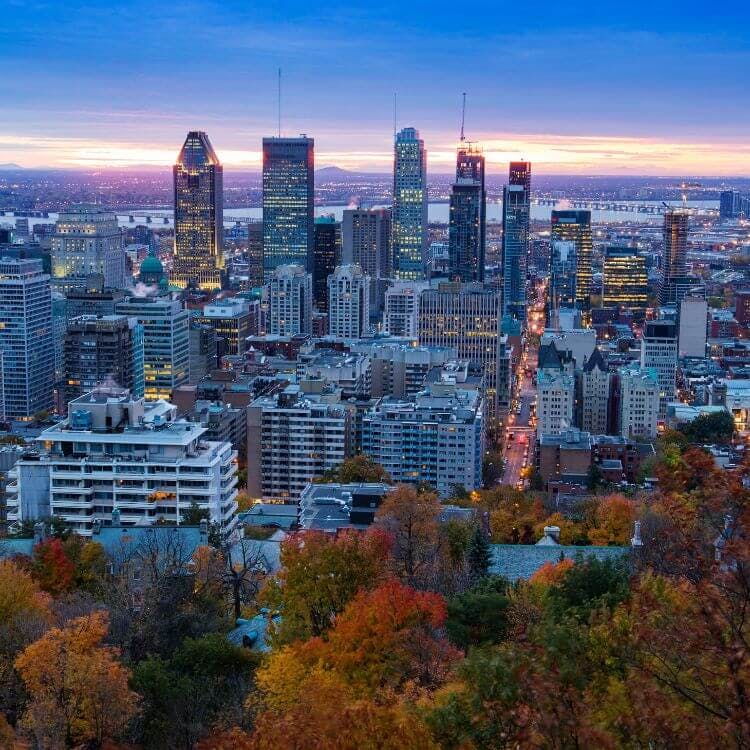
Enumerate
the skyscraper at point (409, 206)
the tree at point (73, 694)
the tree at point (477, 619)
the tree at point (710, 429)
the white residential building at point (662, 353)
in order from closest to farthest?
1. the tree at point (73, 694)
2. the tree at point (477, 619)
3. the tree at point (710, 429)
4. the white residential building at point (662, 353)
5. the skyscraper at point (409, 206)

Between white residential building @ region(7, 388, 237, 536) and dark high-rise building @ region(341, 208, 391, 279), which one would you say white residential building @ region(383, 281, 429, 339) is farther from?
white residential building @ region(7, 388, 237, 536)

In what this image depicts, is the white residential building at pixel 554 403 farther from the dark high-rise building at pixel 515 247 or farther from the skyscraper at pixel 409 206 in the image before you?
the skyscraper at pixel 409 206

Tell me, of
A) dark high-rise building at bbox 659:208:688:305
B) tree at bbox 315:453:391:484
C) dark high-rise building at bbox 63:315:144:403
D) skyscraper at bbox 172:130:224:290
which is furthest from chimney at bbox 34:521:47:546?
skyscraper at bbox 172:130:224:290

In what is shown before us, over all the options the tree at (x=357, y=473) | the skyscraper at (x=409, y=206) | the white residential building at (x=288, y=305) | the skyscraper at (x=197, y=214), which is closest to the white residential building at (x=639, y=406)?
the tree at (x=357, y=473)

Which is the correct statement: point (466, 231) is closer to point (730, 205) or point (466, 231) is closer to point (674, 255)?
point (674, 255)

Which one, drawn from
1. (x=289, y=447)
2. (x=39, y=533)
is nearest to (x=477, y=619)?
(x=39, y=533)

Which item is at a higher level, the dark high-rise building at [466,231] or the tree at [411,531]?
the dark high-rise building at [466,231]

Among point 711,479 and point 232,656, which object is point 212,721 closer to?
point 232,656
